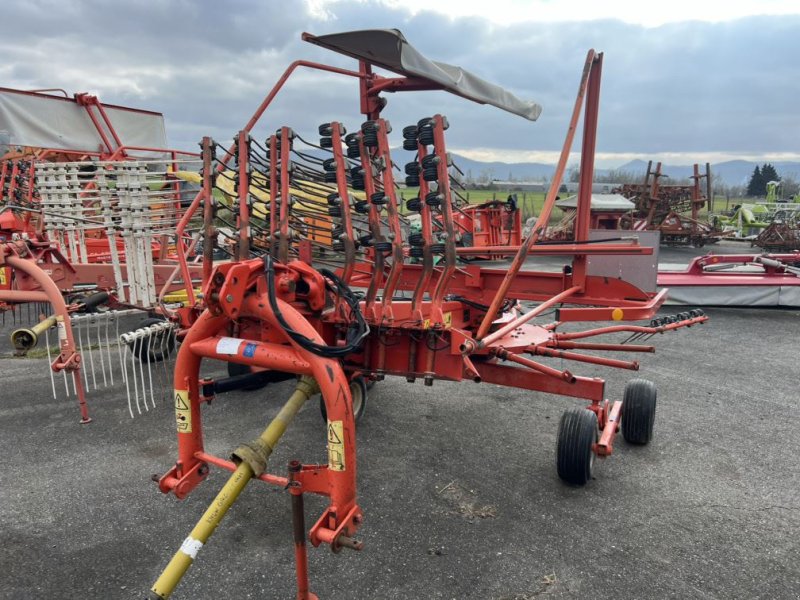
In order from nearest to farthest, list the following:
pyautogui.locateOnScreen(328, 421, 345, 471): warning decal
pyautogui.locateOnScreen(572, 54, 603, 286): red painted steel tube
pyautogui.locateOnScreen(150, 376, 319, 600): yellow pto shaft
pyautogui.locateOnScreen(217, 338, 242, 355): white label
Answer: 1. pyautogui.locateOnScreen(150, 376, 319, 600): yellow pto shaft
2. pyautogui.locateOnScreen(328, 421, 345, 471): warning decal
3. pyautogui.locateOnScreen(217, 338, 242, 355): white label
4. pyautogui.locateOnScreen(572, 54, 603, 286): red painted steel tube

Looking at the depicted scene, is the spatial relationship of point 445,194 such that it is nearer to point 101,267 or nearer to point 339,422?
point 339,422

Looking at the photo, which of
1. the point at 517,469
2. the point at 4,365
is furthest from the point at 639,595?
the point at 4,365

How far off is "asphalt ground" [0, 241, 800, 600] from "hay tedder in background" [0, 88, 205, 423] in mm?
665

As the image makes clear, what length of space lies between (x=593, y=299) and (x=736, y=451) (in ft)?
5.50

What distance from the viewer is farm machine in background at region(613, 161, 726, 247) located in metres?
20.1

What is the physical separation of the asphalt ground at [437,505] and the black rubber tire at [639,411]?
12 centimetres

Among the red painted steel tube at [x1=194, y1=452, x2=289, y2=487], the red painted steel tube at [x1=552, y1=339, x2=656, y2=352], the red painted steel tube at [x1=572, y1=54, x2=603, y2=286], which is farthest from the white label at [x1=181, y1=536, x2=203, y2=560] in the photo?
the red painted steel tube at [x1=552, y1=339, x2=656, y2=352]

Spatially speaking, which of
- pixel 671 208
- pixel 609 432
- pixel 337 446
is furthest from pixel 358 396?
pixel 671 208

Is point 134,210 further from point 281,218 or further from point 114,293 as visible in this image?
point 281,218

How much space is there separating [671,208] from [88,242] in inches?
792

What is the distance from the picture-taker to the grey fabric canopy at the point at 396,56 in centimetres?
280

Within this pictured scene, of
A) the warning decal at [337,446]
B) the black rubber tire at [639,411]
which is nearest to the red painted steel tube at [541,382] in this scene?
the black rubber tire at [639,411]

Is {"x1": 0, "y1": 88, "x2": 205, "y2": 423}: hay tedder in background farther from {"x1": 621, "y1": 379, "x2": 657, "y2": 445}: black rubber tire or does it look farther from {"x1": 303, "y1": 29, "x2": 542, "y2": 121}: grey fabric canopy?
{"x1": 621, "y1": 379, "x2": 657, "y2": 445}: black rubber tire

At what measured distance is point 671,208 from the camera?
2116 cm
